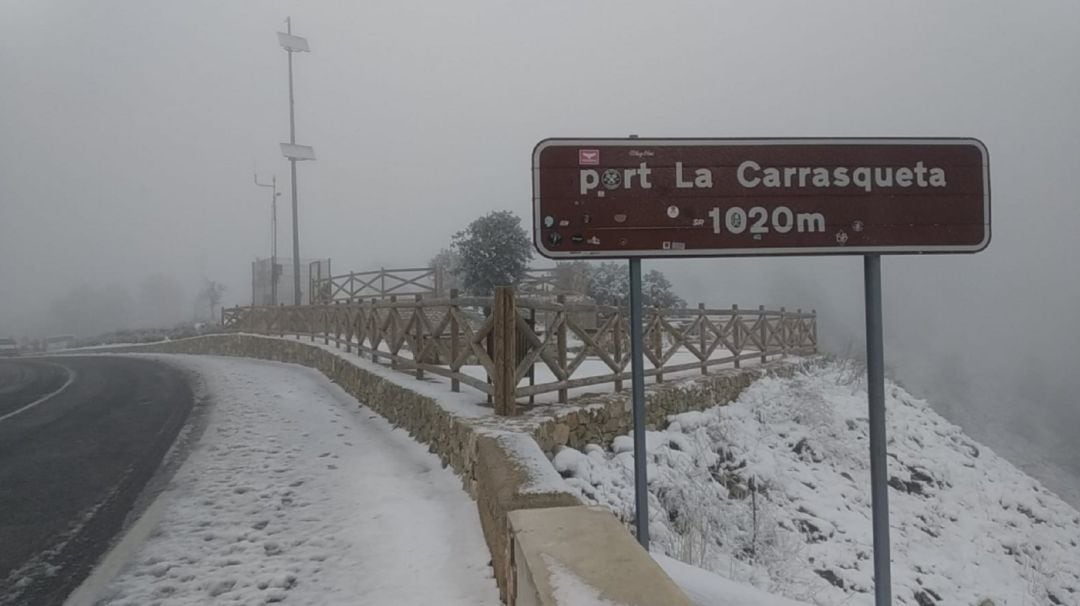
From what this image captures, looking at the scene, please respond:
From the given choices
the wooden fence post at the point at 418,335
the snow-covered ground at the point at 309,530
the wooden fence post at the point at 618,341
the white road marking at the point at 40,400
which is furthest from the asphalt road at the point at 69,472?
the wooden fence post at the point at 618,341

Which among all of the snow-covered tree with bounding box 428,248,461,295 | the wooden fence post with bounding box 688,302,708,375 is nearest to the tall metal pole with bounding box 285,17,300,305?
the snow-covered tree with bounding box 428,248,461,295

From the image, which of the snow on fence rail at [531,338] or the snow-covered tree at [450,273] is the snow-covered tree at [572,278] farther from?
the snow on fence rail at [531,338]

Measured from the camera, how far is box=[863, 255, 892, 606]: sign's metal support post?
232cm

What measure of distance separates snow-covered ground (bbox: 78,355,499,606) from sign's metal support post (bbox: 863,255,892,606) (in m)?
1.59

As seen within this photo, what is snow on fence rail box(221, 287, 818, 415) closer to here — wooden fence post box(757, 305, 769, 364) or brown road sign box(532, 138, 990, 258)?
wooden fence post box(757, 305, 769, 364)

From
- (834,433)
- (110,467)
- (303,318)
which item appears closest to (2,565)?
(110,467)

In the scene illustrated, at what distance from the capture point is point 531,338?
587 cm

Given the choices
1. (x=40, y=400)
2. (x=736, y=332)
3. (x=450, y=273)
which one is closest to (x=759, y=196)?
(x=736, y=332)

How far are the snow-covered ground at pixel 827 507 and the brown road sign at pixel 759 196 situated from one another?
1441mm

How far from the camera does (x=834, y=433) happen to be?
9109 mm

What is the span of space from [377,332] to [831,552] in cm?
687

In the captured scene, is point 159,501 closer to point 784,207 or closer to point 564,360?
point 564,360

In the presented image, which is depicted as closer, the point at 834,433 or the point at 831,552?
the point at 831,552

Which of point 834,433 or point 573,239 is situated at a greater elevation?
point 573,239
